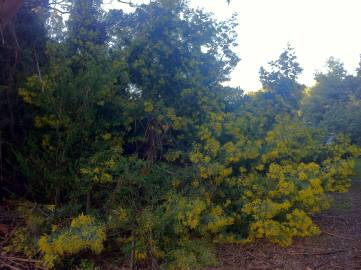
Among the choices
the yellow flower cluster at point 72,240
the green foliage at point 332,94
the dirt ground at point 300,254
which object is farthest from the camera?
the green foliage at point 332,94

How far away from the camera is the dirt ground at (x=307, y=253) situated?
482 centimetres

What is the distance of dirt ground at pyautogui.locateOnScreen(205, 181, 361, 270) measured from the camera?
482 cm

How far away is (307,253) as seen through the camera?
17.1 feet

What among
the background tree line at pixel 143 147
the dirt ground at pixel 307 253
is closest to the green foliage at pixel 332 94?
the background tree line at pixel 143 147

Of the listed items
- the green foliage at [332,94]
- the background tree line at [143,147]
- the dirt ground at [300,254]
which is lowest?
the dirt ground at [300,254]

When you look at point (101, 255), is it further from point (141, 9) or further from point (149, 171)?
point (141, 9)

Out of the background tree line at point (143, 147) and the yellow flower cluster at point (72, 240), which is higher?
the background tree line at point (143, 147)

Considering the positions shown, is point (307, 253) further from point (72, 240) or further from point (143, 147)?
point (143, 147)

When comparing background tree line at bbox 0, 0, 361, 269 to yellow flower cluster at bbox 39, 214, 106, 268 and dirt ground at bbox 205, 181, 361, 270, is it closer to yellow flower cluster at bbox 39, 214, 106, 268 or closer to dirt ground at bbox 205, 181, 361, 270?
yellow flower cluster at bbox 39, 214, 106, 268

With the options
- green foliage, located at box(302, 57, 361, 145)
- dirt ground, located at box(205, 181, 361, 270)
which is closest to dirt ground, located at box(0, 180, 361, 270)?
dirt ground, located at box(205, 181, 361, 270)

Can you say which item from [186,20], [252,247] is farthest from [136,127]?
[252,247]

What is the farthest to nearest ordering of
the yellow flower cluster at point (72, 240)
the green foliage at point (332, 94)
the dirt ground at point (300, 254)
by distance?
the green foliage at point (332, 94) < the dirt ground at point (300, 254) < the yellow flower cluster at point (72, 240)

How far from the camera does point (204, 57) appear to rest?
779cm

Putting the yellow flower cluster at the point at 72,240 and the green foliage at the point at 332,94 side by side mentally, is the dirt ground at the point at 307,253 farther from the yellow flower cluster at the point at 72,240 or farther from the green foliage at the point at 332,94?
the green foliage at the point at 332,94
